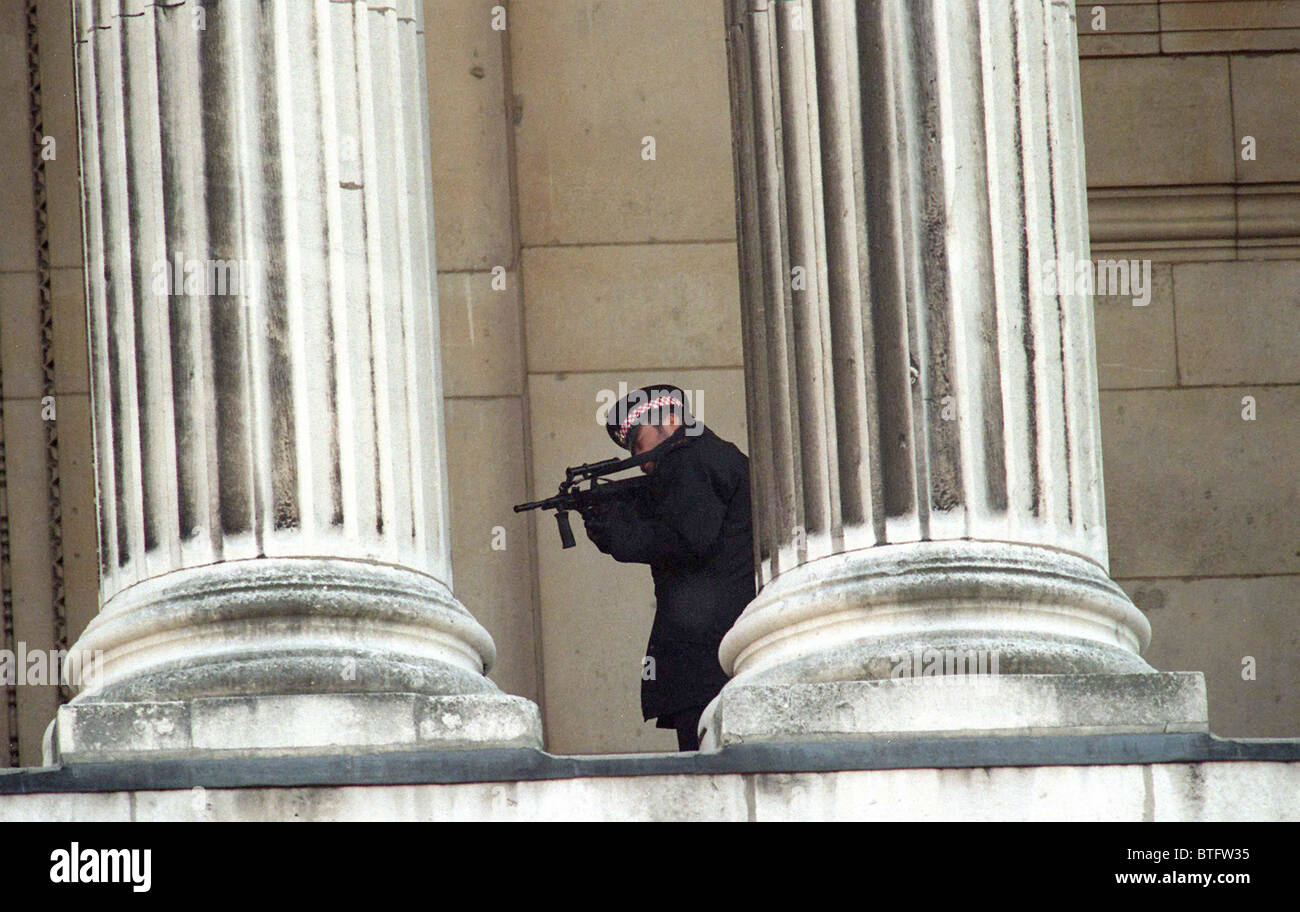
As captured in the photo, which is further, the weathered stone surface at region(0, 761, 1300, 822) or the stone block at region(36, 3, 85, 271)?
the stone block at region(36, 3, 85, 271)

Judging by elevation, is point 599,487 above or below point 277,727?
above

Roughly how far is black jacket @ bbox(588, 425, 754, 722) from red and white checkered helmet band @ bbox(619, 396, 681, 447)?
0.24 meters

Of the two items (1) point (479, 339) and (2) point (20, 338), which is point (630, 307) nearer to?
(1) point (479, 339)

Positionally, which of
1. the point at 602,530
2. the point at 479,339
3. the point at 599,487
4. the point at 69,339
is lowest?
the point at 602,530

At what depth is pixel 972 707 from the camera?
40.5ft

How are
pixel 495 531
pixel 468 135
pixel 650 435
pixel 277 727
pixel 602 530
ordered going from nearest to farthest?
1. pixel 277 727
2. pixel 602 530
3. pixel 650 435
4. pixel 495 531
5. pixel 468 135

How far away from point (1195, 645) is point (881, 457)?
21.9 feet

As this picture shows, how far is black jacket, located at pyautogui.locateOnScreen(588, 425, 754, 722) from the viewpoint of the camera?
1501 centimetres

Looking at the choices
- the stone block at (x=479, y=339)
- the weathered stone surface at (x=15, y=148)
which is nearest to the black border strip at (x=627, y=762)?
the stone block at (x=479, y=339)

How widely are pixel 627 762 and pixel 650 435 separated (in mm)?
3720

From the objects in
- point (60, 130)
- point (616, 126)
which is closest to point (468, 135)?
point (616, 126)

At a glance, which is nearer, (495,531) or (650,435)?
(650,435)

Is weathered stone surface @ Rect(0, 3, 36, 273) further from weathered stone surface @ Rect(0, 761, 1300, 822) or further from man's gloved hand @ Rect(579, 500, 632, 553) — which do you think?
weathered stone surface @ Rect(0, 761, 1300, 822)

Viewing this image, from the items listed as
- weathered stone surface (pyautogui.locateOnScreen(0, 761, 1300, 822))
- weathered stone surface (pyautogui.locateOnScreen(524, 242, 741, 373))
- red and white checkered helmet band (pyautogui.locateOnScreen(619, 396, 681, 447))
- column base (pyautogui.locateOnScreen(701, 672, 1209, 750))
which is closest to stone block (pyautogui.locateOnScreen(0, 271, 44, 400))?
weathered stone surface (pyautogui.locateOnScreen(524, 242, 741, 373))
